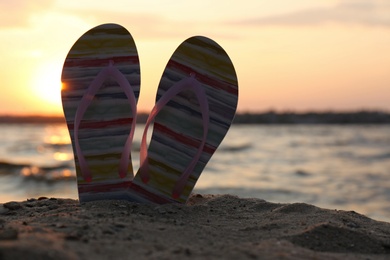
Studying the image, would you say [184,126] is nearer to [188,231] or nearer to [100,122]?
[100,122]

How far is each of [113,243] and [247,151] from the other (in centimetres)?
871

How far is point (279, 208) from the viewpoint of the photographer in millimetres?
2197

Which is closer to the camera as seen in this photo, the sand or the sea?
the sand

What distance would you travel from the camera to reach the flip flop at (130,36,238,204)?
2.19m

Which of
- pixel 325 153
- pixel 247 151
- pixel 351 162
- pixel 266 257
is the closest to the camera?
pixel 266 257

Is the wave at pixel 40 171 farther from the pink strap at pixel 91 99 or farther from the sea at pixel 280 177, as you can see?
the pink strap at pixel 91 99

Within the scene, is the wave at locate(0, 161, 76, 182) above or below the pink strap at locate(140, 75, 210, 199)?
above

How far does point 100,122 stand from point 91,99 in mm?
101

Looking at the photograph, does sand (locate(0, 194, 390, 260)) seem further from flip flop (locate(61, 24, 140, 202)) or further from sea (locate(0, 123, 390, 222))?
sea (locate(0, 123, 390, 222))

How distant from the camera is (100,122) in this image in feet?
7.16

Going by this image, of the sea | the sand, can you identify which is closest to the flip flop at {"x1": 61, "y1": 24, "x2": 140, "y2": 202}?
the sand

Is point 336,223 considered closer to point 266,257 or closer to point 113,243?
point 266,257

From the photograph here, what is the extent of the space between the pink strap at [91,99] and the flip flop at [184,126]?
71mm

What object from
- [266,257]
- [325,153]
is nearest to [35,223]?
[266,257]
